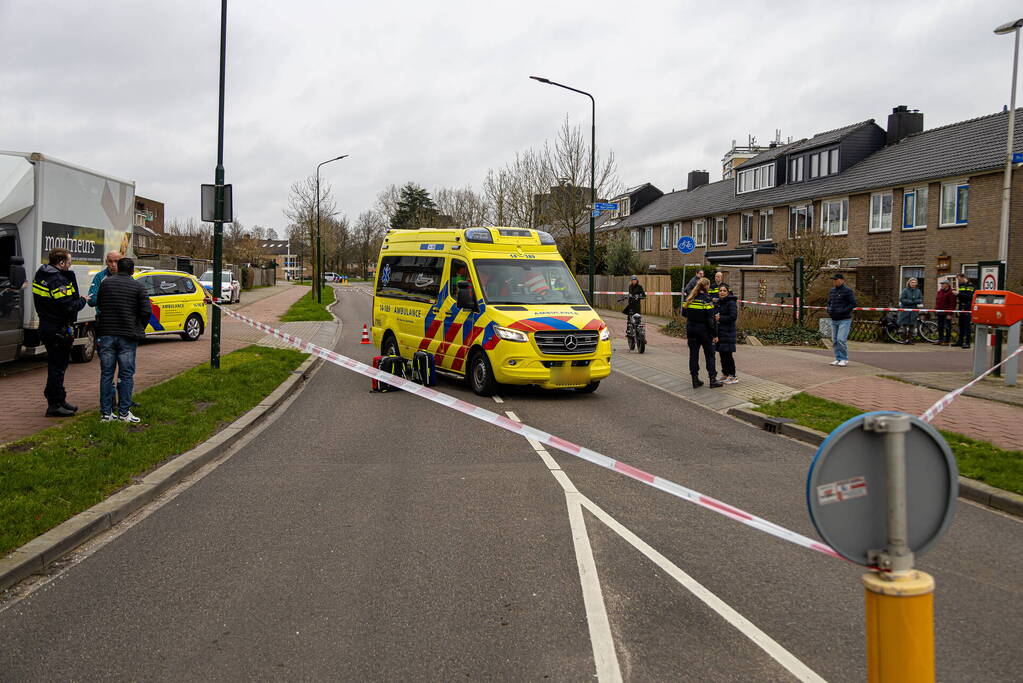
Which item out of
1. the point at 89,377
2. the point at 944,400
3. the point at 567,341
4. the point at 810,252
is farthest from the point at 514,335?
the point at 810,252

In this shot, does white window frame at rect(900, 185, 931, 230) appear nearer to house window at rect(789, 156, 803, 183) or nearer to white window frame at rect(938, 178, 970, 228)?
white window frame at rect(938, 178, 970, 228)

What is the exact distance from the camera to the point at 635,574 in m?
4.61

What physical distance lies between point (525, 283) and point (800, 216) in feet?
95.6

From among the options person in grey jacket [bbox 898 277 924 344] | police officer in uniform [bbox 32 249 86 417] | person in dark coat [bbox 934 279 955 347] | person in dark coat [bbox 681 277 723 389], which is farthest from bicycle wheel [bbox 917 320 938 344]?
police officer in uniform [bbox 32 249 86 417]

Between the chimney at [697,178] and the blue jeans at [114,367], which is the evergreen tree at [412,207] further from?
the blue jeans at [114,367]

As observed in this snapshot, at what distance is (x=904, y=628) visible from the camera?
218 cm

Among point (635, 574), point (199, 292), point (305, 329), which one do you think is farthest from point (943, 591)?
point (305, 329)

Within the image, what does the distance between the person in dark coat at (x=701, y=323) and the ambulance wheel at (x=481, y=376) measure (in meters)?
3.30

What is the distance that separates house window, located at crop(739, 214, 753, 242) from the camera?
42.1 m

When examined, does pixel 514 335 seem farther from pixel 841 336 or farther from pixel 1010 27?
pixel 1010 27

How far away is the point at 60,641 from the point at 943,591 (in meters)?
4.55

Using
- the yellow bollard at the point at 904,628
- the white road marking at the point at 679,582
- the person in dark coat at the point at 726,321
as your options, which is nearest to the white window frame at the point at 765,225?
the person in dark coat at the point at 726,321

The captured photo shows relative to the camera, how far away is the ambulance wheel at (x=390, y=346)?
47.0 ft

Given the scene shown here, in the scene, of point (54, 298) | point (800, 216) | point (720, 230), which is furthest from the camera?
point (720, 230)
